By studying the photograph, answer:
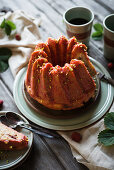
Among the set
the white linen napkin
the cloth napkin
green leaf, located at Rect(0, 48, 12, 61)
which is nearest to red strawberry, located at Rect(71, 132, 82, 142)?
the cloth napkin

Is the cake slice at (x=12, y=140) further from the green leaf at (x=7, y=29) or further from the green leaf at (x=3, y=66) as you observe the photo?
the green leaf at (x=7, y=29)

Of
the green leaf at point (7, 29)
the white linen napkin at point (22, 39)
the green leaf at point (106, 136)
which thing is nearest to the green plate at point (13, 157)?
the green leaf at point (106, 136)

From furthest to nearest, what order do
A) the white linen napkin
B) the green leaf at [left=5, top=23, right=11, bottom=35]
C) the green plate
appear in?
1. the green leaf at [left=5, top=23, right=11, bottom=35]
2. the white linen napkin
3. the green plate

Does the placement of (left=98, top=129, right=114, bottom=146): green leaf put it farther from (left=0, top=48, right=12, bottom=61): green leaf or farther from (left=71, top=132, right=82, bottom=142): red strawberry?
(left=0, top=48, right=12, bottom=61): green leaf

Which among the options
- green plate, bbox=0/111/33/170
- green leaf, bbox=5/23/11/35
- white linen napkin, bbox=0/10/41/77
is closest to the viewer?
green plate, bbox=0/111/33/170

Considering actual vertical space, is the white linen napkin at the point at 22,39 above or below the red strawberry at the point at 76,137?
above

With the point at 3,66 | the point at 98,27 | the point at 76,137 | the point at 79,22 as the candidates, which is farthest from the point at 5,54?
the point at 76,137

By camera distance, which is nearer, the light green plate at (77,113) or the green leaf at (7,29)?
the light green plate at (77,113)
